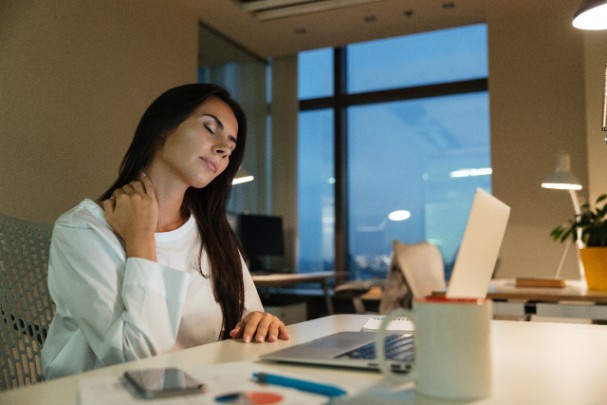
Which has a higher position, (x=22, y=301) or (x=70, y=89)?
(x=70, y=89)

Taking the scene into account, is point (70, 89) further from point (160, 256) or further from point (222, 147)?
point (160, 256)

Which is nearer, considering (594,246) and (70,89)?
(594,246)

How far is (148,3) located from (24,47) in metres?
1.35

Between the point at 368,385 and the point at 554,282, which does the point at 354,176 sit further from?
the point at 368,385

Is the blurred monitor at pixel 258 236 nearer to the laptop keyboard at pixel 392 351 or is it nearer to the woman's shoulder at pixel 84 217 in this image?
the woman's shoulder at pixel 84 217

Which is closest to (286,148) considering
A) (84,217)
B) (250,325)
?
(84,217)

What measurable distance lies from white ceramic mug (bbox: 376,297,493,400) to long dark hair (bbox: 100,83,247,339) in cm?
83

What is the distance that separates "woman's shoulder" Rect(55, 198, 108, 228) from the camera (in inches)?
45.4

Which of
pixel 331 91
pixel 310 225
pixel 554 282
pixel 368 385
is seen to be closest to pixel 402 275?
pixel 554 282

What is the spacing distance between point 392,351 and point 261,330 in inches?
13.1

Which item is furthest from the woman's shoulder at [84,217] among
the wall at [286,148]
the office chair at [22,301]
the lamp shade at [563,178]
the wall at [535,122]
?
the wall at [286,148]

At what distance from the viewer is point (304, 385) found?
612 mm

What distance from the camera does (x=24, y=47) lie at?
3.53 metres

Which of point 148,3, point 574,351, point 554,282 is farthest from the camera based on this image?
point 148,3
